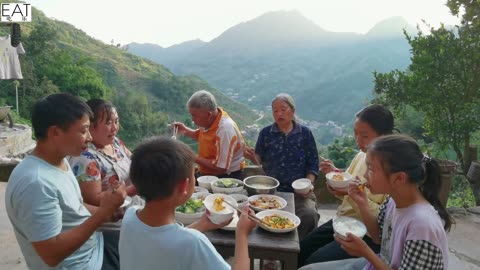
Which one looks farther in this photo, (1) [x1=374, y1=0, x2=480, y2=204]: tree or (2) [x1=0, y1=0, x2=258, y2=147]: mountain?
(2) [x1=0, y1=0, x2=258, y2=147]: mountain

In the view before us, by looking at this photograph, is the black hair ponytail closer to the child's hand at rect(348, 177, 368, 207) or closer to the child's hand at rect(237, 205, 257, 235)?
the child's hand at rect(348, 177, 368, 207)

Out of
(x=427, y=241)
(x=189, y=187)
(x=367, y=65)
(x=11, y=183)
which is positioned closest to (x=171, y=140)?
(x=189, y=187)

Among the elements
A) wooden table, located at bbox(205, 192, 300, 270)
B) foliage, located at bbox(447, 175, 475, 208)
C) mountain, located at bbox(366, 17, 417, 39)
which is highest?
mountain, located at bbox(366, 17, 417, 39)

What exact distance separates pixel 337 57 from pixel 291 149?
6556 cm

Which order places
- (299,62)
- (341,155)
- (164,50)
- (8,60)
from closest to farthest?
(341,155) → (8,60) → (299,62) → (164,50)

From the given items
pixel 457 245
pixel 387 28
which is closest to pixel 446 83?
pixel 457 245

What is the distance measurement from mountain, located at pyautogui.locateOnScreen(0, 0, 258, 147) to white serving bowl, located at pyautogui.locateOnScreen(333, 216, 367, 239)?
19.4 meters

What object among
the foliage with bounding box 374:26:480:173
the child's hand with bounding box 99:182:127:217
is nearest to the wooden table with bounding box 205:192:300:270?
the child's hand with bounding box 99:182:127:217

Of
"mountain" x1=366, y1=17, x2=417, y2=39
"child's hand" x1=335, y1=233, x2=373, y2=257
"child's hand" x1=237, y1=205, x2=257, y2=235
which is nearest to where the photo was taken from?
"child's hand" x1=237, y1=205, x2=257, y2=235

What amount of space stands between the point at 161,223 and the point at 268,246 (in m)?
0.86

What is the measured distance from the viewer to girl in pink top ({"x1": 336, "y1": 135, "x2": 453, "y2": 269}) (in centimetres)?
160

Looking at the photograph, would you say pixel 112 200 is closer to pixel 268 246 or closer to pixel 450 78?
pixel 268 246

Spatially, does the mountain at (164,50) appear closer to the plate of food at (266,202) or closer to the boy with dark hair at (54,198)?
the plate of food at (266,202)

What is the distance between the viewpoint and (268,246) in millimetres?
2074
